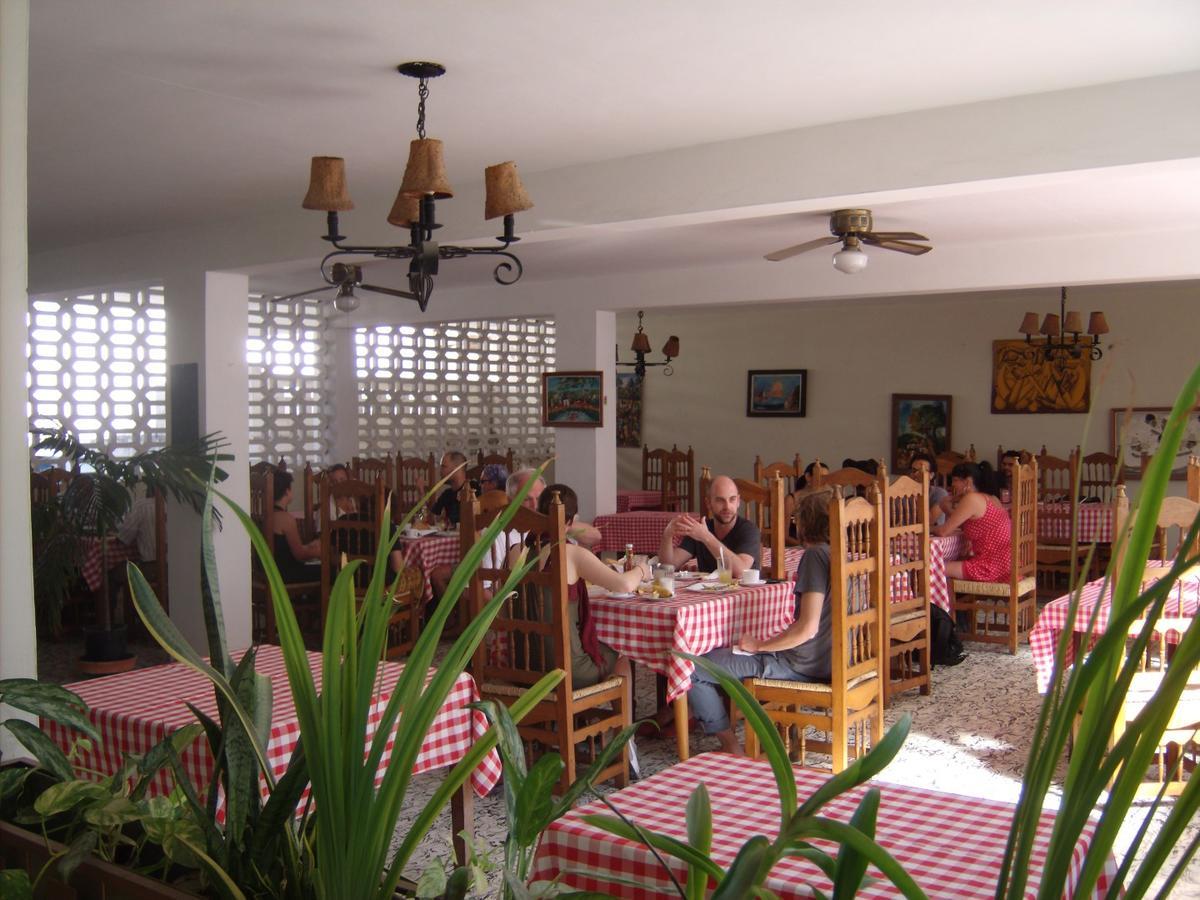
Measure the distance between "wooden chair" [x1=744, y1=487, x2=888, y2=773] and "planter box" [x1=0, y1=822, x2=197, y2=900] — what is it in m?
3.00

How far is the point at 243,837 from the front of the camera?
1260 millimetres

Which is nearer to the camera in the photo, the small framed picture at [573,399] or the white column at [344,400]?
the small framed picture at [573,399]

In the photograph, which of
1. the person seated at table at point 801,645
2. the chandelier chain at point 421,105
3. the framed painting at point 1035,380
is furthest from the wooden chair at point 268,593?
the framed painting at point 1035,380

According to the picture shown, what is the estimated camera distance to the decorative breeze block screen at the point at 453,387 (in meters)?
11.6

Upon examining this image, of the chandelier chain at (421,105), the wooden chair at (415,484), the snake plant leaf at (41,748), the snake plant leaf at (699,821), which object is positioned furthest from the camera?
the wooden chair at (415,484)

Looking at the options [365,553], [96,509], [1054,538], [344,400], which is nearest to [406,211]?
[365,553]

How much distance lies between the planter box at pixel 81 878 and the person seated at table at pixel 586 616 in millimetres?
2781

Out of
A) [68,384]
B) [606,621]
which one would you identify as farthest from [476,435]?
[606,621]

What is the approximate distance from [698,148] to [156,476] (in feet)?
12.4

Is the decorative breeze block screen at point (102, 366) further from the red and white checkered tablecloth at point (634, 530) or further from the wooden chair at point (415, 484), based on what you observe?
the red and white checkered tablecloth at point (634, 530)

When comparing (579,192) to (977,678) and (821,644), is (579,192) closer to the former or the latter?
(821,644)

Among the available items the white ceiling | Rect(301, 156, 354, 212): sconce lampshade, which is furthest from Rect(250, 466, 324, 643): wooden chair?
Rect(301, 156, 354, 212): sconce lampshade

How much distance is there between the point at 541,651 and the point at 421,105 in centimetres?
215

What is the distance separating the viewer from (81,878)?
1300 mm
